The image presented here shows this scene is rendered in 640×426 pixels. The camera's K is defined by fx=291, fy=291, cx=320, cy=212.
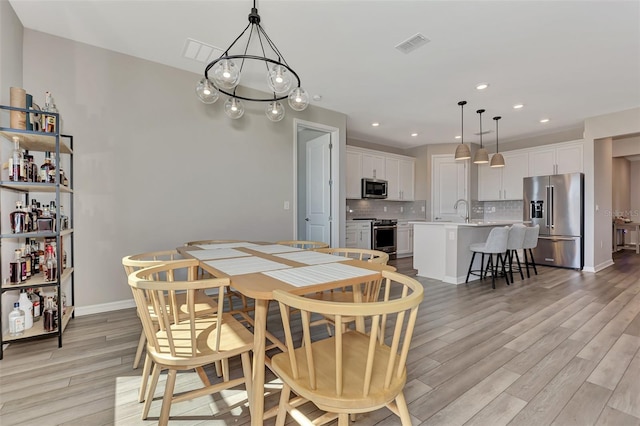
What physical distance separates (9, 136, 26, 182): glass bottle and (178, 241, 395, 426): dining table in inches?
51.8

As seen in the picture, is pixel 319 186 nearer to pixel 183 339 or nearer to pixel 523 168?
pixel 183 339

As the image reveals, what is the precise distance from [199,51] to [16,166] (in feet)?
5.91

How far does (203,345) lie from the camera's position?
1.32 metres

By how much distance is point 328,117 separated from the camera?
446 cm

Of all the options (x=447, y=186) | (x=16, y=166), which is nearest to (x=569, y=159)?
(x=447, y=186)

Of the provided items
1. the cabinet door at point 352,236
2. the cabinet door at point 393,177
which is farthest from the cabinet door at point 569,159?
the cabinet door at point 352,236

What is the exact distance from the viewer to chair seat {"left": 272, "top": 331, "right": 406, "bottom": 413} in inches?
36.1

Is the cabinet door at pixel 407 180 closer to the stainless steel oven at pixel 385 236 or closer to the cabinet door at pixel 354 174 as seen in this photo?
the stainless steel oven at pixel 385 236

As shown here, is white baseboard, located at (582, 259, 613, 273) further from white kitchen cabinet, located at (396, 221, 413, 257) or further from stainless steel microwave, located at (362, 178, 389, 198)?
stainless steel microwave, located at (362, 178, 389, 198)

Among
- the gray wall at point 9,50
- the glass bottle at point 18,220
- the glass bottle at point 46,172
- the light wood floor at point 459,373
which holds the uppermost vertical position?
the gray wall at point 9,50

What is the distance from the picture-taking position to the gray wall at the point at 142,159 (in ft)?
9.09

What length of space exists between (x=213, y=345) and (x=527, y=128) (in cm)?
651

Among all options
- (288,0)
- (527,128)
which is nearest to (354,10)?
(288,0)

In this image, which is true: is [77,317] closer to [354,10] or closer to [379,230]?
[354,10]
